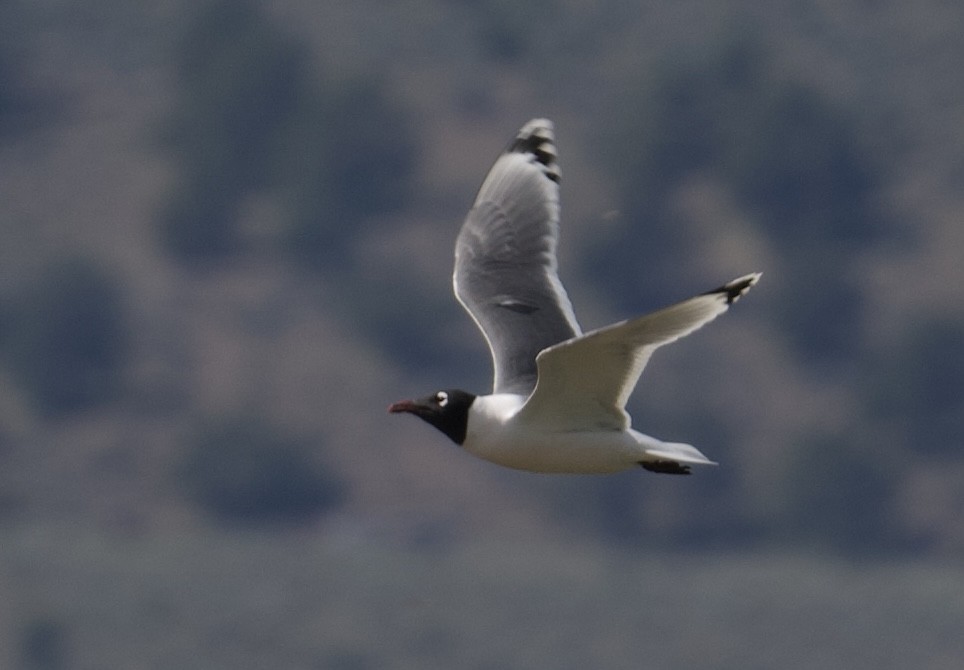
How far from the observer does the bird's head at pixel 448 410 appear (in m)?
9.47

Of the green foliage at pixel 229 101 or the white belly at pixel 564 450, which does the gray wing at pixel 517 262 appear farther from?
the green foliage at pixel 229 101

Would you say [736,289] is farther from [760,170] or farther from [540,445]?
[760,170]

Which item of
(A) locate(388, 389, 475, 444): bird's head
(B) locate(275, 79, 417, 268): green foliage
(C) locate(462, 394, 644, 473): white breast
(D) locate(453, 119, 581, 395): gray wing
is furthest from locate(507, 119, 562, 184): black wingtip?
(B) locate(275, 79, 417, 268): green foliage

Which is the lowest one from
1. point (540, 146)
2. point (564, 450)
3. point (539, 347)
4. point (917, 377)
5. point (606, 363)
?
point (564, 450)

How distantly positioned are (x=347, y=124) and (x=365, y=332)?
15.4 m

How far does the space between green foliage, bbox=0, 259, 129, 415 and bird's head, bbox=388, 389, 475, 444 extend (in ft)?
140

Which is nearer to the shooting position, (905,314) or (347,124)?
(905,314)

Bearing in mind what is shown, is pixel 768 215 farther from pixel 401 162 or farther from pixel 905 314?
pixel 401 162

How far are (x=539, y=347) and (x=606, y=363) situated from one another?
1439mm

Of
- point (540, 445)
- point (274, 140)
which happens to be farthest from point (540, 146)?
point (274, 140)

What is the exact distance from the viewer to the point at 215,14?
243 ft

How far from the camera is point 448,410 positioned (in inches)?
375

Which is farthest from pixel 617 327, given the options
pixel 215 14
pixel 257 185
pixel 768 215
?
pixel 215 14

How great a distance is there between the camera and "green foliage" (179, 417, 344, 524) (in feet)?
162
